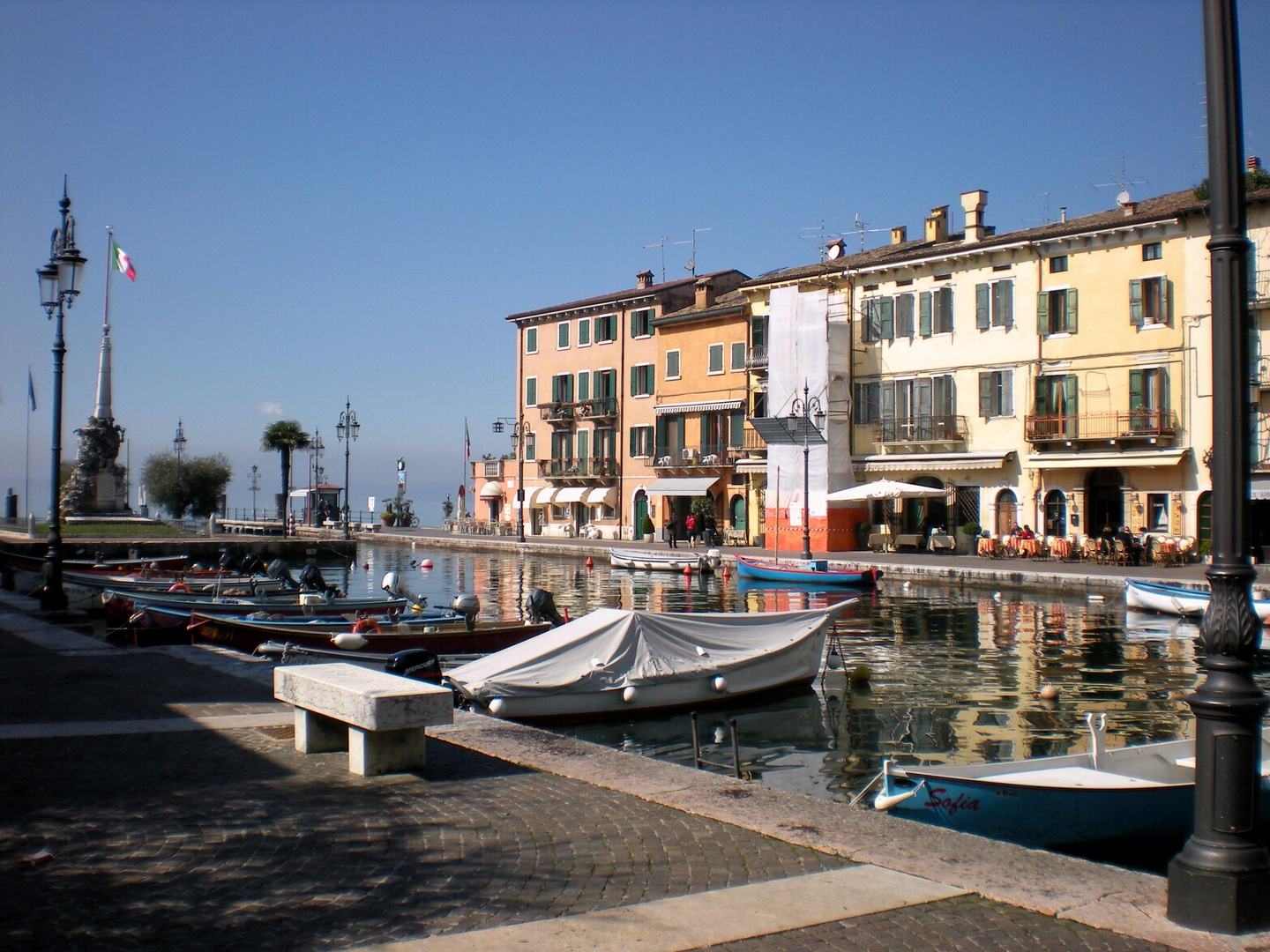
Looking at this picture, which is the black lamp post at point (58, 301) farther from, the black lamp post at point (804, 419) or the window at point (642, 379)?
the window at point (642, 379)

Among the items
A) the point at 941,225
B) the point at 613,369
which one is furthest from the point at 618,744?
the point at 613,369

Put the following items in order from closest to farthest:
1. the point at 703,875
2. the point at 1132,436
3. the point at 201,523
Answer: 1. the point at 703,875
2. the point at 1132,436
3. the point at 201,523

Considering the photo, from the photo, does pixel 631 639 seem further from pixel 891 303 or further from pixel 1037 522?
pixel 891 303

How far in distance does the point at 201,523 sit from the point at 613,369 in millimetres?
30564

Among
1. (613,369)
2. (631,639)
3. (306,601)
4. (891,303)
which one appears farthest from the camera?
(613,369)

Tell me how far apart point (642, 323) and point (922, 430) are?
20266 millimetres

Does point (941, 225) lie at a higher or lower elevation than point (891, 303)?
higher

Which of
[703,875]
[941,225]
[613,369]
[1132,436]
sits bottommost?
[703,875]

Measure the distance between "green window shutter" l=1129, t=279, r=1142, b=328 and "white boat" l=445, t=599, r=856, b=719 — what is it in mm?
28454

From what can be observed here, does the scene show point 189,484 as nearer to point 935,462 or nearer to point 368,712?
point 935,462

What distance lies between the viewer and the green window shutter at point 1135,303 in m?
40.1

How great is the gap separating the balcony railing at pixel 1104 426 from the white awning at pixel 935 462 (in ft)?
5.70

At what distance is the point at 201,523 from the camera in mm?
74375

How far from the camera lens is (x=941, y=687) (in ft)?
60.7
